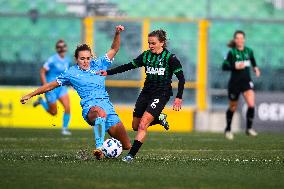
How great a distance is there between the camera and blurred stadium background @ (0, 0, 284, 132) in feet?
79.9

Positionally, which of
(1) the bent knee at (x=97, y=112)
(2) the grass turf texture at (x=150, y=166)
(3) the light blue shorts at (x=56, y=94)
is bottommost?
(2) the grass turf texture at (x=150, y=166)

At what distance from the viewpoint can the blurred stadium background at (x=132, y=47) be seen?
24359 mm

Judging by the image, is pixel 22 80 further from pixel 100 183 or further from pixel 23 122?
pixel 100 183

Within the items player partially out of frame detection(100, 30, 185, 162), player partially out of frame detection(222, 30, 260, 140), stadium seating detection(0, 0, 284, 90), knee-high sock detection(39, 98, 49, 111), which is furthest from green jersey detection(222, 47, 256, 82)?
player partially out of frame detection(100, 30, 185, 162)

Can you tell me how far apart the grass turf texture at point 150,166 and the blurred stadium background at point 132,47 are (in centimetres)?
688

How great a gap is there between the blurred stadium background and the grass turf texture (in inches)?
271

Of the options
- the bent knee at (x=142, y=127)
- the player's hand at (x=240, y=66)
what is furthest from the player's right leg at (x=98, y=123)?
the player's hand at (x=240, y=66)

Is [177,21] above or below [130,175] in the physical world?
above

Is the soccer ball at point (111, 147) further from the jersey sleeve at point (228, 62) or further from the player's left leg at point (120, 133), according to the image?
the jersey sleeve at point (228, 62)

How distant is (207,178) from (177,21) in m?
15.7

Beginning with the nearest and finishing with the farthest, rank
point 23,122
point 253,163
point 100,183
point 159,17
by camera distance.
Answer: point 100,183, point 253,163, point 23,122, point 159,17

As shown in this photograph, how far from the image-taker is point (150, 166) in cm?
1134

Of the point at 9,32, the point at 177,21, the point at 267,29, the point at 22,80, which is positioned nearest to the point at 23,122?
the point at 22,80

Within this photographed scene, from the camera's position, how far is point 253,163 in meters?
12.1
